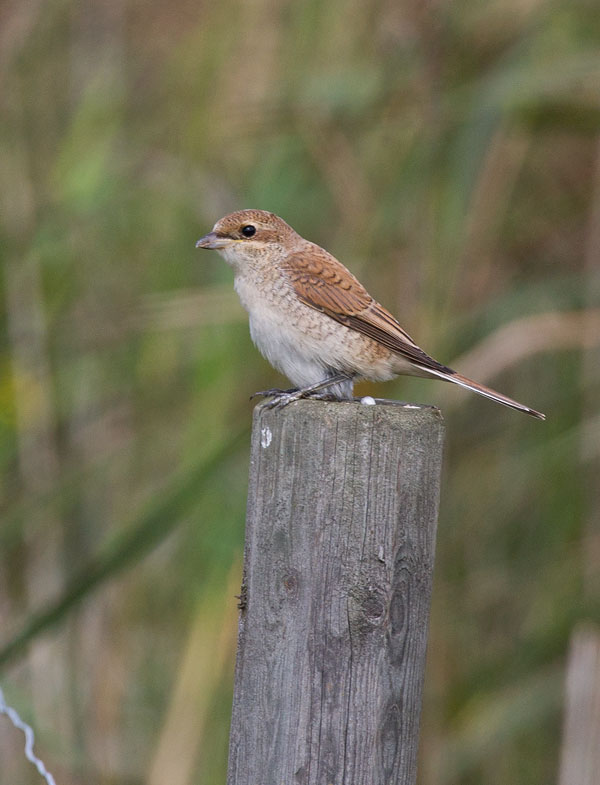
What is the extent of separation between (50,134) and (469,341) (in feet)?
7.53

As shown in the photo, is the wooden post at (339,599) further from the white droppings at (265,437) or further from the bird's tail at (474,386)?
the bird's tail at (474,386)

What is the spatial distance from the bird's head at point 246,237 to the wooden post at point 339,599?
1367 mm

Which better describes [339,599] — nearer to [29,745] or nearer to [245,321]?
[29,745]

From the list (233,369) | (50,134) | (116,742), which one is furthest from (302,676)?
(50,134)

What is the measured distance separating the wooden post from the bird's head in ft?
4.48

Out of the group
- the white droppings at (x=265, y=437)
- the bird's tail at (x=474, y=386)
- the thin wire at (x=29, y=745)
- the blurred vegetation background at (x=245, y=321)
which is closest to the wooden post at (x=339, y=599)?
the white droppings at (x=265, y=437)

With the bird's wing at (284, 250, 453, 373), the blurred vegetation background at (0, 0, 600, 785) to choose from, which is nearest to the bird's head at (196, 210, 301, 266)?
the bird's wing at (284, 250, 453, 373)

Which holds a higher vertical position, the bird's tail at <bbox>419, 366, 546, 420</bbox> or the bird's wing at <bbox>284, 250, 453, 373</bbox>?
the bird's wing at <bbox>284, 250, 453, 373</bbox>

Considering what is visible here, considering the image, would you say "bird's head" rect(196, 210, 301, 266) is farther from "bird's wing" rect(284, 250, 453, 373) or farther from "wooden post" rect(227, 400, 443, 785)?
"wooden post" rect(227, 400, 443, 785)

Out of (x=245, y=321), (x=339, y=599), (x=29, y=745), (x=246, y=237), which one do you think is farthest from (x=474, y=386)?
(x=29, y=745)

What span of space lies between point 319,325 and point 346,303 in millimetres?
99

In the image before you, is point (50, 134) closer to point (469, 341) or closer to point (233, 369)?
point (233, 369)

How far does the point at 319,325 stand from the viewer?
2824 millimetres

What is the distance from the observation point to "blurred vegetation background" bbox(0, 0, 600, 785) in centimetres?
363
